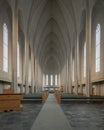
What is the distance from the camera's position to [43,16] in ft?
110

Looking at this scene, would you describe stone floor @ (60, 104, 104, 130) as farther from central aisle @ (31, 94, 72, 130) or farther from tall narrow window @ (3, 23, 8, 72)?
tall narrow window @ (3, 23, 8, 72)

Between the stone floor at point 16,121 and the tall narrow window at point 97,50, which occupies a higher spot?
the tall narrow window at point 97,50

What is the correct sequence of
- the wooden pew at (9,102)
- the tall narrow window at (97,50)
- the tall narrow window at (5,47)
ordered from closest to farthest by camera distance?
the wooden pew at (9,102)
the tall narrow window at (5,47)
the tall narrow window at (97,50)

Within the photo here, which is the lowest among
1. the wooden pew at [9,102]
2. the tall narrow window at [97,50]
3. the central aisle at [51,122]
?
the central aisle at [51,122]

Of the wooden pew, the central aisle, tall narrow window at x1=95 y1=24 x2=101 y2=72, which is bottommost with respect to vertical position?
the central aisle

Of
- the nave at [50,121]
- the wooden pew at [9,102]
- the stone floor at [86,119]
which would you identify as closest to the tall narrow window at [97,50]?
the stone floor at [86,119]

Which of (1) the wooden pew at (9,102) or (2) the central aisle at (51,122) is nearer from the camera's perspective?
(2) the central aisle at (51,122)

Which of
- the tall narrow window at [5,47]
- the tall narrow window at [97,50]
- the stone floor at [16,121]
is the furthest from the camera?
the tall narrow window at [97,50]

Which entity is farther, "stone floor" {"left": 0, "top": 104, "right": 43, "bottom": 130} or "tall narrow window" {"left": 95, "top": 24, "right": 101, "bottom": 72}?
"tall narrow window" {"left": 95, "top": 24, "right": 101, "bottom": 72}

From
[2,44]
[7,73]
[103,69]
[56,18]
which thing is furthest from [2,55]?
[56,18]

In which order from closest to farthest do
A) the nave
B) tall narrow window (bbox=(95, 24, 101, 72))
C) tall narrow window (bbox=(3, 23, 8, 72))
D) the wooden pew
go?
the nave < the wooden pew < tall narrow window (bbox=(3, 23, 8, 72)) < tall narrow window (bbox=(95, 24, 101, 72))

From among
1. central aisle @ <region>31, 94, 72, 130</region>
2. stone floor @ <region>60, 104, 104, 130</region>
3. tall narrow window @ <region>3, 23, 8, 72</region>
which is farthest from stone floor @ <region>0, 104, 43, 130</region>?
tall narrow window @ <region>3, 23, 8, 72</region>

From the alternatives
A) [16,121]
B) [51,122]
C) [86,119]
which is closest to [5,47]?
[16,121]

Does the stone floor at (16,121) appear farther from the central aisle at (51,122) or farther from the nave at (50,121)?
the central aisle at (51,122)
